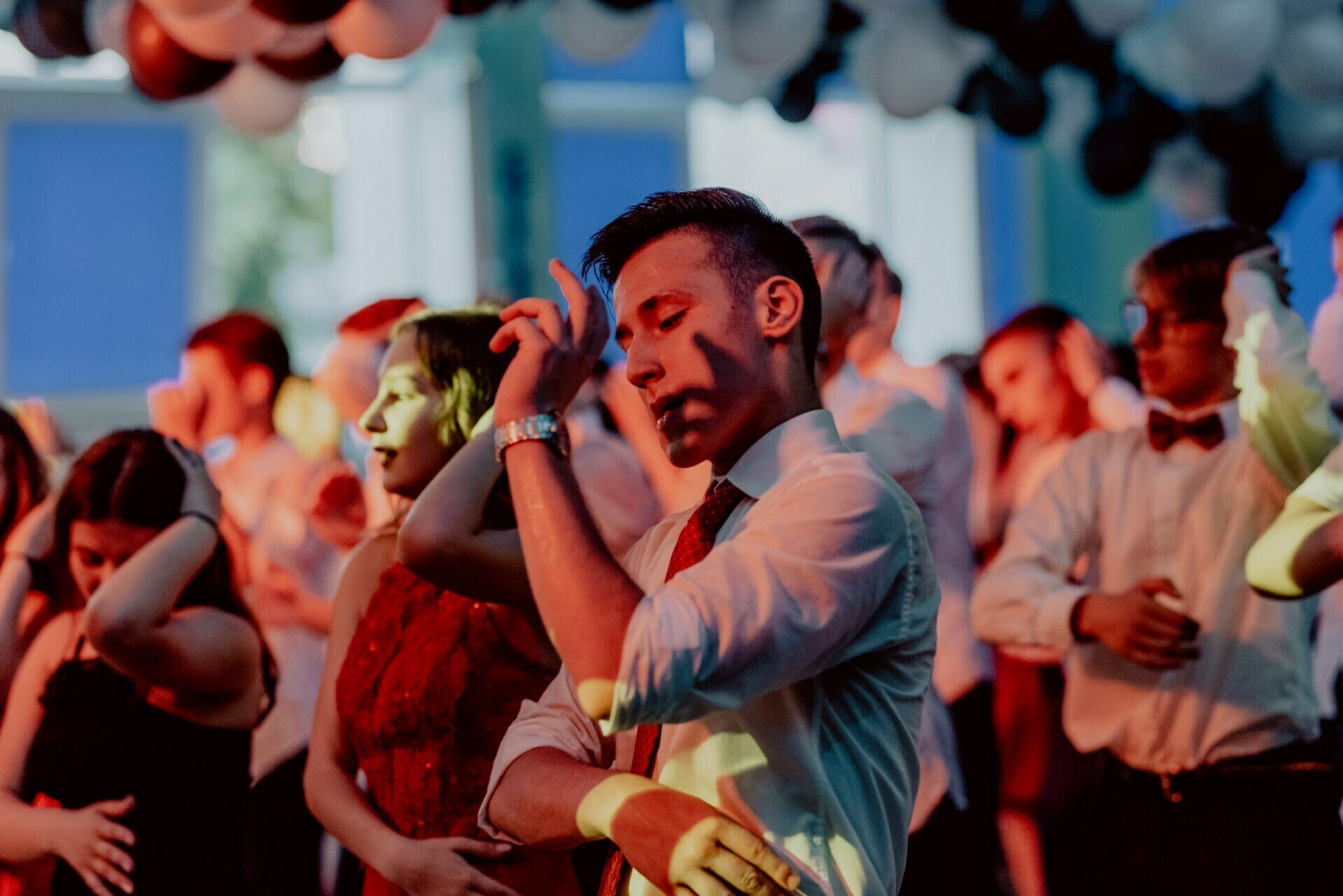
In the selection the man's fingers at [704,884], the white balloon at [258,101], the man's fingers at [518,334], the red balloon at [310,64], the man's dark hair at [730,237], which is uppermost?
the red balloon at [310,64]

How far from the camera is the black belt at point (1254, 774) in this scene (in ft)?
7.44

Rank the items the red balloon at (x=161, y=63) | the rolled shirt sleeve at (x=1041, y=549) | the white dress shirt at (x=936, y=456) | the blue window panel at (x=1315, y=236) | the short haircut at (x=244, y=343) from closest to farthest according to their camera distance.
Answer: the rolled shirt sleeve at (x=1041, y=549)
the white dress shirt at (x=936, y=456)
the short haircut at (x=244, y=343)
the red balloon at (x=161, y=63)
the blue window panel at (x=1315, y=236)

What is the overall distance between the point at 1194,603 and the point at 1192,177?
3250 mm

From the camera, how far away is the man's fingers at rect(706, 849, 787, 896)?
3.90ft

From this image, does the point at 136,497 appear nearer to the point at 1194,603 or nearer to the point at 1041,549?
the point at 1041,549

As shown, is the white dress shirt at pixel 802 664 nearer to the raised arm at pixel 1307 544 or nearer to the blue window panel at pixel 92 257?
the raised arm at pixel 1307 544

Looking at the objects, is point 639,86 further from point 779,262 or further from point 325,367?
point 779,262

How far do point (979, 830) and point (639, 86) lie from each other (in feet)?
17.6

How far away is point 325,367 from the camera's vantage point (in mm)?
3125

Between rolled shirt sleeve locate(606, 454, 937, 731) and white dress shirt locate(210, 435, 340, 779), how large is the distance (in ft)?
7.59

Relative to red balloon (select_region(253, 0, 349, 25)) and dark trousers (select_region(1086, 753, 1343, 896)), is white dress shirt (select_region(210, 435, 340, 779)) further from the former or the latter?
dark trousers (select_region(1086, 753, 1343, 896))

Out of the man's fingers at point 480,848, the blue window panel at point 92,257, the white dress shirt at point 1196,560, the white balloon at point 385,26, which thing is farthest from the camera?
the blue window panel at point 92,257

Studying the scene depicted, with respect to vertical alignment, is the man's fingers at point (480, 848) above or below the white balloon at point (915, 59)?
below

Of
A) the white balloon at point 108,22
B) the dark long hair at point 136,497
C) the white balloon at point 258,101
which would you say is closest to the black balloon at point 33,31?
the white balloon at point 108,22
